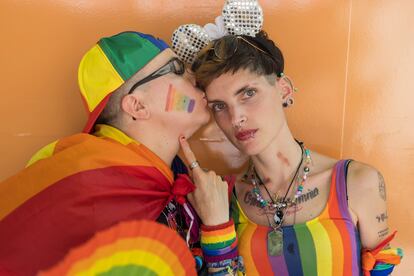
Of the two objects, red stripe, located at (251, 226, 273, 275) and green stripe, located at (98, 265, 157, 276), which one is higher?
green stripe, located at (98, 265, 157, 276)

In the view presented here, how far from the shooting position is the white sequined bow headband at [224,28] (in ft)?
5.51

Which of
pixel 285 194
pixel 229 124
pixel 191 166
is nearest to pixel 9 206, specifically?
pixel 191 166

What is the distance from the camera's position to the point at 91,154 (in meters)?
1.43

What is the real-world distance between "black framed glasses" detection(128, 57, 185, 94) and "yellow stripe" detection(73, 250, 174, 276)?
1.93 ft

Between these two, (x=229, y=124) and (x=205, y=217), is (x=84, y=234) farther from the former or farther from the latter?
(x=229, y=124)

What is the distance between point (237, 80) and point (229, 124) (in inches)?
Answer: 6.5

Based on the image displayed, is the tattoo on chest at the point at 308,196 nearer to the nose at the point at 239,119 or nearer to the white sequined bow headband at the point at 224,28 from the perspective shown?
the nose at the point at 239,119

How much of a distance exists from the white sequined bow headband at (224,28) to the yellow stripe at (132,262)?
0.80 metres

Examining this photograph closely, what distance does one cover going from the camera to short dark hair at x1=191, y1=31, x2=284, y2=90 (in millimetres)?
1625

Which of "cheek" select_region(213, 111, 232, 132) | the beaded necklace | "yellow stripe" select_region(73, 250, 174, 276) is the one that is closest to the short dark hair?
"cheek" select_region(213, 111, 232, 132)

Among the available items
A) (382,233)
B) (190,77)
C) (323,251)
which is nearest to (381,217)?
(382,233)

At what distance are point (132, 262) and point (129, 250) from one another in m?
0.04

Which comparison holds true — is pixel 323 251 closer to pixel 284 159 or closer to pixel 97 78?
pixel 284 159

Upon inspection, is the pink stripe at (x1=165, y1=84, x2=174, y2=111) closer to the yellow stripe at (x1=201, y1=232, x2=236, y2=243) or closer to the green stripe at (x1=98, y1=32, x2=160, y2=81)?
the green stripe at (x1=98, y1=32, x2=160, y2=81)
